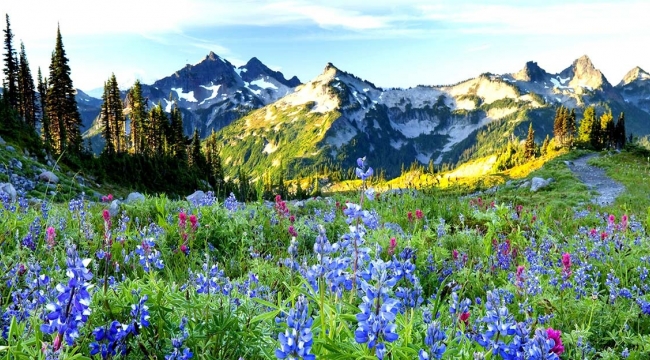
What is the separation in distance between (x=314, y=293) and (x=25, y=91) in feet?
249

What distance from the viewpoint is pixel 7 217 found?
647cm

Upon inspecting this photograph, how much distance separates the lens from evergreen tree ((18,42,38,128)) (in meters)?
60.6

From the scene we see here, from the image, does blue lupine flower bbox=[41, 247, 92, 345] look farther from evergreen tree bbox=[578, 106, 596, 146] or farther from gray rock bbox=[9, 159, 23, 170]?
evergreen tree bbox=[578, 106, 596, 146]

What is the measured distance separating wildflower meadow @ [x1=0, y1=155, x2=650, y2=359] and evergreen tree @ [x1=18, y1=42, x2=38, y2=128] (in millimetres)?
65941

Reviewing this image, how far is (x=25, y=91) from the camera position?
61.5m

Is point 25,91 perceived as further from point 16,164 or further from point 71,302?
point 71,302

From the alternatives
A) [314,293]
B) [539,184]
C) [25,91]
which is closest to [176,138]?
[25,91]

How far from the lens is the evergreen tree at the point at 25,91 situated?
199 ft

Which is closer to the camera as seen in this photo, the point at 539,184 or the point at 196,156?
the point at 539,184

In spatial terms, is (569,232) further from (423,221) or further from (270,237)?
(270,237)

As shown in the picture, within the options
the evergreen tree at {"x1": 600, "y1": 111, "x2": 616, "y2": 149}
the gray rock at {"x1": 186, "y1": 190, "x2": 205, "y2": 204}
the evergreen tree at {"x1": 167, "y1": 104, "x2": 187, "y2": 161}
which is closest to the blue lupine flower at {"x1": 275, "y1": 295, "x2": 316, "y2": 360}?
the gray rock at {"x1": 186, "y1": 190, "x2": 205, "y2": 204}

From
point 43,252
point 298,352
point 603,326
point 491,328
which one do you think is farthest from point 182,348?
point 43,252

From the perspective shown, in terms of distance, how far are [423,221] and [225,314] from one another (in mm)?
7156

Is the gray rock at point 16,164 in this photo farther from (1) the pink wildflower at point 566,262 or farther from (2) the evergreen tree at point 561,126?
(2) the evergreen tree at point 561,126
